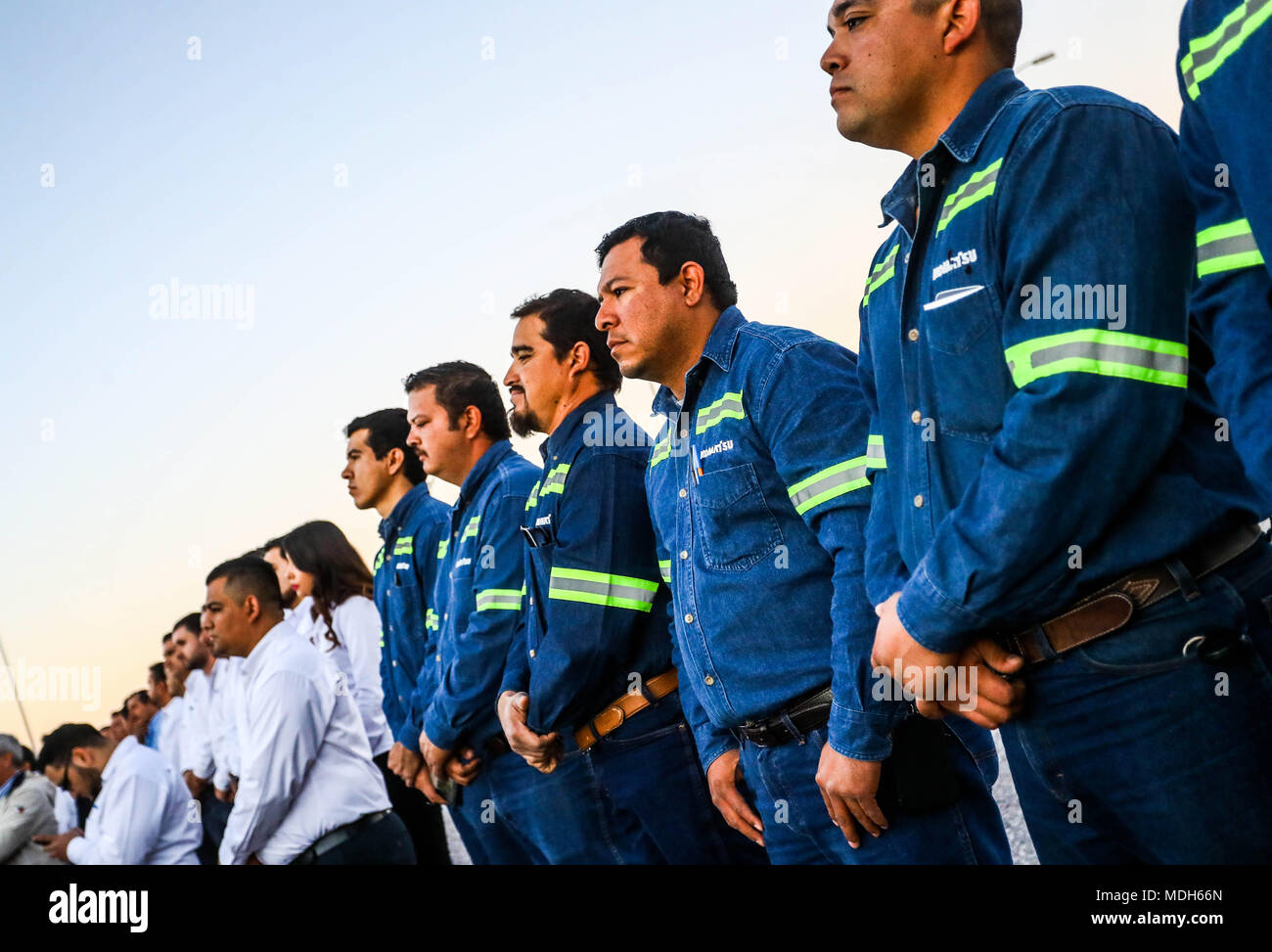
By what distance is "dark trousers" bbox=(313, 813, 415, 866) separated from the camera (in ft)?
12.1

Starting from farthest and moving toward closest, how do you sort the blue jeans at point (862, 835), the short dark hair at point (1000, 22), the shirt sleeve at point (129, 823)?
the shirt sleeve at point (129, 823)
the blue jeans at point (862, 835)
the short dark hair at point (1000, 22)

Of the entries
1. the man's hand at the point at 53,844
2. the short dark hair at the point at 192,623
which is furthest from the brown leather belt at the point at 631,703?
the short dark hair at the point at 192,623

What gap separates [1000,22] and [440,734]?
226cm

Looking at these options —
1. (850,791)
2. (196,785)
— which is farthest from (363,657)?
(850,791)

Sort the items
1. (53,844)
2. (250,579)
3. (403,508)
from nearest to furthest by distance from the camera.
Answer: (403,508) < (250,579) < (53,844)

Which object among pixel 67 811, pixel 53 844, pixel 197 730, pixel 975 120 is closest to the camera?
pixel 975 120

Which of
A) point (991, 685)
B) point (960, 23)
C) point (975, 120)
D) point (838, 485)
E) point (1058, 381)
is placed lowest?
point (991, 685)

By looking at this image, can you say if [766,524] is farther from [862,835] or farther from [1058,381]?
[1058,381]

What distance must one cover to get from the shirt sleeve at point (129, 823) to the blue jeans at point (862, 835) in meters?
3.35

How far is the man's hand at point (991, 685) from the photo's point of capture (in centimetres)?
150

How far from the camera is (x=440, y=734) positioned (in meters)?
3.24

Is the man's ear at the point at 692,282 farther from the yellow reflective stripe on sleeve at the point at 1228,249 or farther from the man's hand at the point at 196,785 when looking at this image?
the man's hand at the point at 196,785

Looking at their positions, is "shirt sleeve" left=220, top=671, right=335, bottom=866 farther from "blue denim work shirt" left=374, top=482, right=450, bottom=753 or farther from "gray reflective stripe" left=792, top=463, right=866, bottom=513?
"gray reflective stripe" left=792, top=463, right=866, bottom=513
